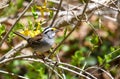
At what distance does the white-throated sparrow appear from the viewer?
4301 millimetres

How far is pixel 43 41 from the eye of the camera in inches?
178

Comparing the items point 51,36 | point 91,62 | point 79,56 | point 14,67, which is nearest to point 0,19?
point 51,36

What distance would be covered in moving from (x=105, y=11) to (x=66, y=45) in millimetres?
1993

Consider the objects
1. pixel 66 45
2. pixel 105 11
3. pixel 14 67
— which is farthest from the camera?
pixel 66 45

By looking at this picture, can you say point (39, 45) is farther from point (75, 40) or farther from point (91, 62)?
point (75, 40)

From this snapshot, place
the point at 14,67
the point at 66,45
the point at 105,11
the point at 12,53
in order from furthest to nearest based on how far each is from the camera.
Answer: the point at 66,45, the point at 14,67, the point at 105,11, the point at 12,53

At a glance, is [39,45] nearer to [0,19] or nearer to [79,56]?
[79,56]

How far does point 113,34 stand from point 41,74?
3765 mm

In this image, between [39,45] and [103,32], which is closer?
[39,45]

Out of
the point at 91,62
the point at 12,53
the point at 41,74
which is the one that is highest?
the point at 12,53

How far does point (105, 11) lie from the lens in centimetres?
591

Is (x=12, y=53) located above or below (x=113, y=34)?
above

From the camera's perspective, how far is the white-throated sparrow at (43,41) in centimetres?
430

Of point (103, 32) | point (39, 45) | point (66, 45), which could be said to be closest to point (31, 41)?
point (39, 45)
